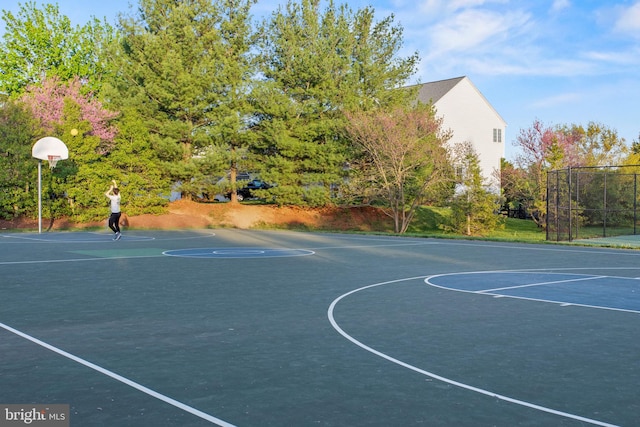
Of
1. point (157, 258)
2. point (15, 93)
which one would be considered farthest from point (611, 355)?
point (15, 93)

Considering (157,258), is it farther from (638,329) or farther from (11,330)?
(638,329)

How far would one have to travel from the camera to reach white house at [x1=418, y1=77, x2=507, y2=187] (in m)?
45.3

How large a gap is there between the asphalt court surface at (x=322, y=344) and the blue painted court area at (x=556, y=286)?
5 centimetres

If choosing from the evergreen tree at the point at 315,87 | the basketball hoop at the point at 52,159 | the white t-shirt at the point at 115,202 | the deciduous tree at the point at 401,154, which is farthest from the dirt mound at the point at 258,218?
the white t-shirt at the point at 115,202

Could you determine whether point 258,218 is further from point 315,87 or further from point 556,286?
point 556,286

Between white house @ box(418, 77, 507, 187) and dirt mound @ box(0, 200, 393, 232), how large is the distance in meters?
12.6

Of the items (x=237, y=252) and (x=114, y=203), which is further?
(x=114, y=203)

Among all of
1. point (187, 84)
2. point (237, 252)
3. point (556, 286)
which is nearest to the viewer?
point (556, 286)

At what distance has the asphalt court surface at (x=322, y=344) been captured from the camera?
448 cm

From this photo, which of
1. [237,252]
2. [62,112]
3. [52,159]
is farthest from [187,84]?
[237,252]

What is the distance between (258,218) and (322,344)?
27.5 metres

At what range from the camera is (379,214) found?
36031mm

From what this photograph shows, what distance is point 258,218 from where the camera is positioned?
111 feet

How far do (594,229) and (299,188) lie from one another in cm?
1442
